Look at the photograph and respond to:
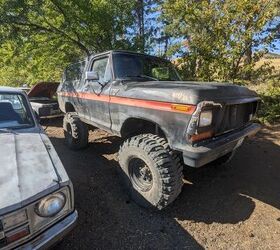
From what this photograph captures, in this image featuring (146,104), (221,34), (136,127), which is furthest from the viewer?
(221,34)

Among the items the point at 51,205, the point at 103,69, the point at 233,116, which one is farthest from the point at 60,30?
the point at 51,205

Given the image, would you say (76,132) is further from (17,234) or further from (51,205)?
(17,234)

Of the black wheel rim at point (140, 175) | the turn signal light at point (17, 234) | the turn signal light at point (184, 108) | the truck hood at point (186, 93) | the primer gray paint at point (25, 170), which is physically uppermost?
the truck hood at point (186, 93)

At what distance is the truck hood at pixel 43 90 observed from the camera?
8.78 m

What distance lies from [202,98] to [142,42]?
799 centimetres

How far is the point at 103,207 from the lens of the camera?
145 inches

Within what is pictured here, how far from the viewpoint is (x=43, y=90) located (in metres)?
8.99

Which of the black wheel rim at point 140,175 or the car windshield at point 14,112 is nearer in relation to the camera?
the car windshield at point 14,112

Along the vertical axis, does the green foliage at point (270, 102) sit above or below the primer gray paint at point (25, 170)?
below

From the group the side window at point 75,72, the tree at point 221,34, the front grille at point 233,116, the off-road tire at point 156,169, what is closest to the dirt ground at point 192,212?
the off-road tire at point 156,169

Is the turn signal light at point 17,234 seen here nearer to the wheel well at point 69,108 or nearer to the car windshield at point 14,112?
the car windshield at point 14,112

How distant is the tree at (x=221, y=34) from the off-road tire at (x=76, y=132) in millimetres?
4302

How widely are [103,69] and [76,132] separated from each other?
1724 millimetres

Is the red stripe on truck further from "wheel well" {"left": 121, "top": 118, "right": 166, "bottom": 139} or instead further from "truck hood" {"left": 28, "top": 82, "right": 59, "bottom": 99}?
"truck hood" {"left": 28, "top": 82, "right": 59, "bottom": 99}
